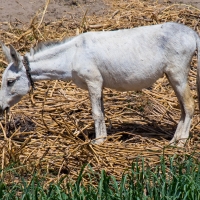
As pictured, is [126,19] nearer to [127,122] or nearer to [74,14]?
[74,14]

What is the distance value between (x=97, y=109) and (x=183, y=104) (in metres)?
1.06

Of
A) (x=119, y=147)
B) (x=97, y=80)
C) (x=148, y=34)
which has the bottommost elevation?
(x=119, y=147)

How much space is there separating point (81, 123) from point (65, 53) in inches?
48.2

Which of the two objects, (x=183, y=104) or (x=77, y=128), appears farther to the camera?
(x=77, y=128)

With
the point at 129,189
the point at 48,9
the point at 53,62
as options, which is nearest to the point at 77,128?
the point at 53,62

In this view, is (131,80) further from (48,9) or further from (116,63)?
(48,9)

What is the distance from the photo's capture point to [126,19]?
1250 centimetres

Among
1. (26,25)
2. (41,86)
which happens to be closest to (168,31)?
(41,86)

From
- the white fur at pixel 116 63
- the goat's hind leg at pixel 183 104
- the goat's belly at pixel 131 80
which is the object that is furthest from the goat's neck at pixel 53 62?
the goat's hind leg at pixel 183 104

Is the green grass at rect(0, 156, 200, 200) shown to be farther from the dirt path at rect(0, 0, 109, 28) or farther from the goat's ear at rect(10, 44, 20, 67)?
the dirt path at rect(0, 0, 109, 28)

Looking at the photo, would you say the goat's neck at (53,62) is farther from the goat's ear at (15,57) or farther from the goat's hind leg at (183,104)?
the goat's hind leg at (183,104)

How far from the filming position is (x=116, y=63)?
324 inches

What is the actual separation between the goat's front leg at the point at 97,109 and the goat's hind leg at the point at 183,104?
2.83 feet

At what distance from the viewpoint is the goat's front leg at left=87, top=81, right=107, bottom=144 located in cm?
821
